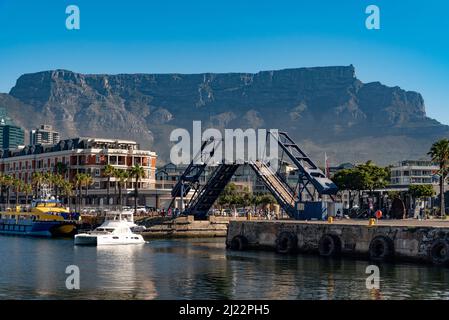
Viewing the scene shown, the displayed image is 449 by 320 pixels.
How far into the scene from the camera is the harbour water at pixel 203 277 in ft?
191

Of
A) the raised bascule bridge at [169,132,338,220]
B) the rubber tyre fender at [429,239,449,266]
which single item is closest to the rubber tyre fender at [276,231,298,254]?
the raised bascule bridge at [169,132,338,220]

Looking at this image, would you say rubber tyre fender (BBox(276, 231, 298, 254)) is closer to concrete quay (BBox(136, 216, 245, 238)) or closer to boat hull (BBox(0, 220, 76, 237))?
concrete quay (BBox(136, 216, 245, 238))

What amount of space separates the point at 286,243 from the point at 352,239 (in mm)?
12705

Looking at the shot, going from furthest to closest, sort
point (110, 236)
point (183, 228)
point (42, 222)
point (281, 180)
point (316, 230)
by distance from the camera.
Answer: point (183, 228), point (42, 222), point (281, 180), point (110, 236), point (316, 230)

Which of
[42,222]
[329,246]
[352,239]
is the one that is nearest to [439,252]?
[352,239]

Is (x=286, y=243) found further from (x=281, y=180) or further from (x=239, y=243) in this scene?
(x=281, y=180)

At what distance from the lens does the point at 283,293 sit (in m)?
58.8

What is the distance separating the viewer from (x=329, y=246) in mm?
93750

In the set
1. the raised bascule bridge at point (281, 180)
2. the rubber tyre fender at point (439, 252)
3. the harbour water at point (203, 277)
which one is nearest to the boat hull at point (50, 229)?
the raised bascule bridge at point (281, 180)

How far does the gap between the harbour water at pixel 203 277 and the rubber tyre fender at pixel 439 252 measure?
1.97 meters

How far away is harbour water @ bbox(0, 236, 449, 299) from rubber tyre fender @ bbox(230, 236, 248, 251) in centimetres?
1043
